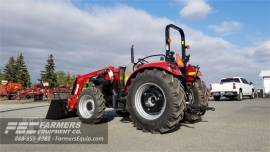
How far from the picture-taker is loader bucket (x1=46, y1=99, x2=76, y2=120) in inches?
361

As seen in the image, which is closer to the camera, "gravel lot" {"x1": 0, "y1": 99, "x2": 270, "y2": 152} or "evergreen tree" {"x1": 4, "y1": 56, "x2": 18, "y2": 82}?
"gravel lot" {"x1": 0, "y1": 99, "x2": 270, "y2": 152}

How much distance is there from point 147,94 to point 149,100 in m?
0.15

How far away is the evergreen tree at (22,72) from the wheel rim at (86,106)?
64.3m

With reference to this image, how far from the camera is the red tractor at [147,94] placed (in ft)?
20.9

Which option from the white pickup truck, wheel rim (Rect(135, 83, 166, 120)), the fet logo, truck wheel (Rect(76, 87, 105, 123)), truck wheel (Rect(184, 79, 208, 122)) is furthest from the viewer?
the white pickup truck

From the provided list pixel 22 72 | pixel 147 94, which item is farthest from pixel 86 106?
pixel 22 72

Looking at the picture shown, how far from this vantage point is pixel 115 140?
5.71 meters

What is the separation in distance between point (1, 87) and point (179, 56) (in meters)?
33.9

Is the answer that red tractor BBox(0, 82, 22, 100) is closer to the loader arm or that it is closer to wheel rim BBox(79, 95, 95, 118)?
the loader arm

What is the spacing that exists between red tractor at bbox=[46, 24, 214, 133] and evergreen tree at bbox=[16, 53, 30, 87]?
2526 inches

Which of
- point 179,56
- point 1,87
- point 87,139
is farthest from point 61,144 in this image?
point 1,87

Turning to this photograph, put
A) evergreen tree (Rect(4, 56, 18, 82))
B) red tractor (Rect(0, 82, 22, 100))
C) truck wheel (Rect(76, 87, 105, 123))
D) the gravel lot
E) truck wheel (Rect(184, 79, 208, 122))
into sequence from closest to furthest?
the gravel lot
truck wheel (Rect(76, 87, 105, 123))
truck wheel (Rect(184, 79, 208, 122))
red tractor (Rect(0, 82, 22, 100))
evergreen tree (Rect(4, 56, 18, 82))

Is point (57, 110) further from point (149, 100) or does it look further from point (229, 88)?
point (229, 88)

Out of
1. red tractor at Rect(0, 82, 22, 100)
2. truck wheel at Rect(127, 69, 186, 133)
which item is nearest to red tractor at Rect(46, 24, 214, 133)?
truck wheel at Rect(127, 69, 186, 133)
